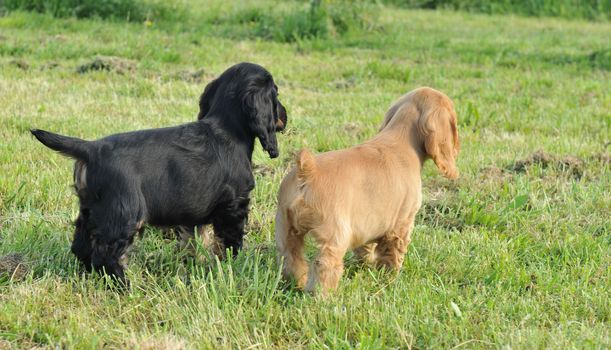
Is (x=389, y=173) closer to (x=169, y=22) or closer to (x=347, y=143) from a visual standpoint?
(x=347, y=143)

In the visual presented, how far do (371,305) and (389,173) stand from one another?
73 centimetres

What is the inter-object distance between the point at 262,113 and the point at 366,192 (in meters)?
0.85

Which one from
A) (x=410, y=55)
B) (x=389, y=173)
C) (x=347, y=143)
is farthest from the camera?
(x=410, y=55)

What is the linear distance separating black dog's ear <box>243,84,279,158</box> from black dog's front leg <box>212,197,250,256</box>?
1.17 ft

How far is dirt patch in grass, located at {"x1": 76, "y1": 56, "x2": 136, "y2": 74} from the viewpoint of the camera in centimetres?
972

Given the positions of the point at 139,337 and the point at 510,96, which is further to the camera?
the point at 510,96

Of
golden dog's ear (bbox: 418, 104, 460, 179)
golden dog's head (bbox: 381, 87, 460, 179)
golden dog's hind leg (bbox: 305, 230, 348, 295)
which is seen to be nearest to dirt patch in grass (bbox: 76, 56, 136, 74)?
golden dog's head (bbox: 381, 87, 460, 179)

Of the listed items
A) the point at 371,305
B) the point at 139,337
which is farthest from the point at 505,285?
the point at 139,337

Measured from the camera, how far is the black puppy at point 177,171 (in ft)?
13.4

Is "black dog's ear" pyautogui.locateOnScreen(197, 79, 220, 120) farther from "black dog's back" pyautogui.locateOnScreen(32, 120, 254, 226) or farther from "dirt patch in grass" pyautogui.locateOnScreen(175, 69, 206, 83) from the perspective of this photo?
"dirt patch in grass" pyautogui.locateOnScreen(175, 69, 206, 83)

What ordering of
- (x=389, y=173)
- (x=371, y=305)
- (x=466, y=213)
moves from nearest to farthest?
(x=371, y=305), (x=389, y=173), (x=466, y=213)

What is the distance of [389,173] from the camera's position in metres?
4.38

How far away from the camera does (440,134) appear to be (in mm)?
4582

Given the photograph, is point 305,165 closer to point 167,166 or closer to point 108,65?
point 167,166
